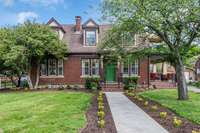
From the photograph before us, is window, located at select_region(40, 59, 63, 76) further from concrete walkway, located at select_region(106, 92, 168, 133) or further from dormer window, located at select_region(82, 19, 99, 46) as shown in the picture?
concrete walkway, located at select_region(106, 92, 168, 133)

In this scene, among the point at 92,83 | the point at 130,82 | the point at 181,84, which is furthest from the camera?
the point at 130,82

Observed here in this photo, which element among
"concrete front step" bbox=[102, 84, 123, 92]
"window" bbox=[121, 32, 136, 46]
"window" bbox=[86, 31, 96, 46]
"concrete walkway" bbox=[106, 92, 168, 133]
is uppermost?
"window" bbox=[86, 31, 96, 46]

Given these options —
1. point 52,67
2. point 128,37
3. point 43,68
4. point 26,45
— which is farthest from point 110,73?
point 128,37

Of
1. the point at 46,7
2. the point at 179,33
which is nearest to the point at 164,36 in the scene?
the point at 179,33

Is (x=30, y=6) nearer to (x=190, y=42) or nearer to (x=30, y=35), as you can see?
(x=30, y=35)

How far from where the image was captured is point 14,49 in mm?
23016

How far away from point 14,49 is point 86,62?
7.05 metres

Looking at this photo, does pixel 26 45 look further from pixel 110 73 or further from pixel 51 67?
pixel 110 73

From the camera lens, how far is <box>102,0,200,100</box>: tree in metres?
14.7

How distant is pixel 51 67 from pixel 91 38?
463 centimetres

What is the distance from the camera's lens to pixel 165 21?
592 inches

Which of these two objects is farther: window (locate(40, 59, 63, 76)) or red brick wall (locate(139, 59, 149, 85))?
window (locate(40, 59, 63, 76))

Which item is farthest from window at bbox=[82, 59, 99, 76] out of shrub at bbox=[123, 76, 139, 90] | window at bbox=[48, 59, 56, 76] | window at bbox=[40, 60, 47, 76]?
window at bbox=[40, 60, 47, 76]

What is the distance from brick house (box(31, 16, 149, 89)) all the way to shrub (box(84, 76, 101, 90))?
979 millimetres
